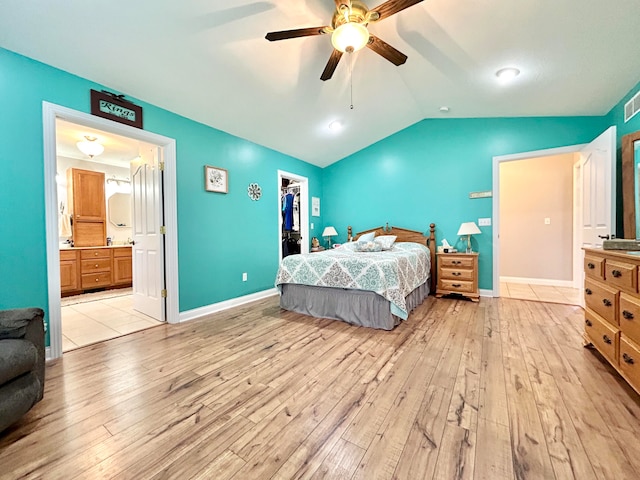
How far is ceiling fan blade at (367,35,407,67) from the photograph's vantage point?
6.77ft

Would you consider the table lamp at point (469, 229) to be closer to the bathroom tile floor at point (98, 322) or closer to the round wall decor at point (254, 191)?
the round wall decor at point (254, 191)

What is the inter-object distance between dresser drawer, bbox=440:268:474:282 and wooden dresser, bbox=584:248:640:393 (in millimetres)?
1700

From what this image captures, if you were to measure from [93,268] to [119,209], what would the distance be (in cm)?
141

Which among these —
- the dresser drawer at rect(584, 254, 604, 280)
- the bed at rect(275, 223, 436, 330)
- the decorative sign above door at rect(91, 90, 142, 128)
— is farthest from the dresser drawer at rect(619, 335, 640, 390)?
the decorative sign above door at rect(91, 90, 142, 128)

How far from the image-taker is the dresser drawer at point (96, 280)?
471cm

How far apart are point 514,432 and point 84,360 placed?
313 centimetres

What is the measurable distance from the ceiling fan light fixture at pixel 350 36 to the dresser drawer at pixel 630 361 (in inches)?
104

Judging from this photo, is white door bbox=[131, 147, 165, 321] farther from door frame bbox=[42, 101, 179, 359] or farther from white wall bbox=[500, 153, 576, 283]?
white wall bbox=[500, 153, 576, 283]

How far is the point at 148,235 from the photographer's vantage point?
3.34 meters

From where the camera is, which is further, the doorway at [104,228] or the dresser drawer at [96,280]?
the dresser drawer at [96,280]

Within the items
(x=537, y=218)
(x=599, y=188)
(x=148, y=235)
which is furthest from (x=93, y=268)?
(x=537, y=218)

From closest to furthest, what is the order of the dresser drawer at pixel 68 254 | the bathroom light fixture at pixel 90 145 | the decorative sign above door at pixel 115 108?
the decorative sign above door at pixel 115 108 → the bathroom light fixture at pixel 90 145 → the dresser drawer at pixel 68 254

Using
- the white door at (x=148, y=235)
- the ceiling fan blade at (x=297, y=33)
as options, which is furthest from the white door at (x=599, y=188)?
the white door at (x=148, y=235)

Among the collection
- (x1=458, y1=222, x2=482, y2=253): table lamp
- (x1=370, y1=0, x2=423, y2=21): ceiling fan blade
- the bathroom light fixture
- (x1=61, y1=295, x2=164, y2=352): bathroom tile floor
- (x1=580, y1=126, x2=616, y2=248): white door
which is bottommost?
(x1=61, y1=295, x2=164, y2=352): bathroom tile floor
